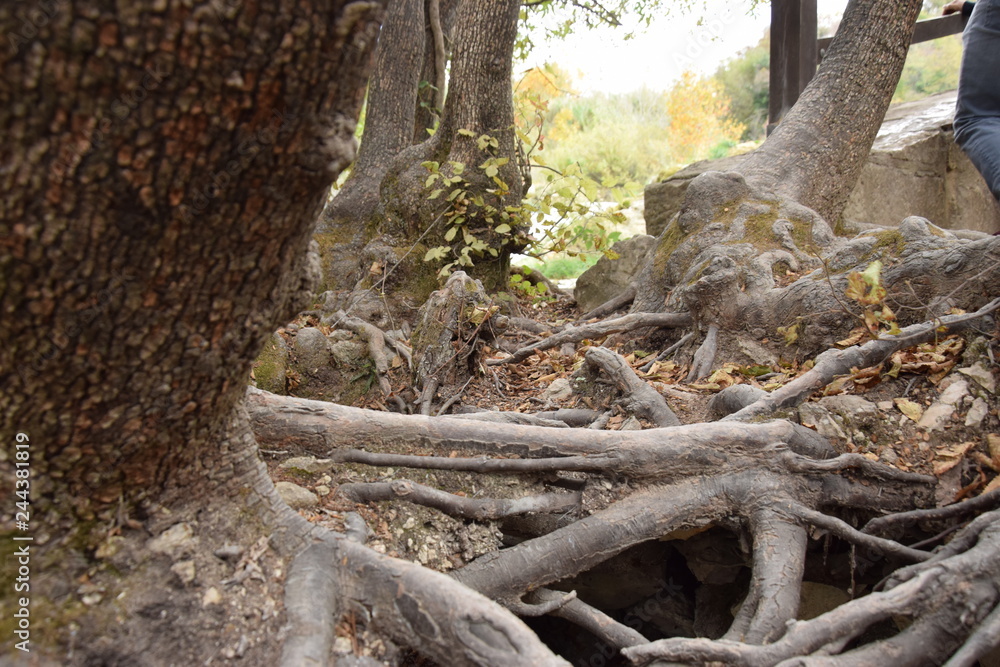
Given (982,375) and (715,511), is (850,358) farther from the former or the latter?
(715,511)

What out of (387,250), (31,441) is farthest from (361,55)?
(387,250)

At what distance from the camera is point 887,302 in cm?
320

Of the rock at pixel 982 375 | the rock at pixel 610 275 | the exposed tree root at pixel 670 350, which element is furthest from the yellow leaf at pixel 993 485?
the rock at pixel 610 275

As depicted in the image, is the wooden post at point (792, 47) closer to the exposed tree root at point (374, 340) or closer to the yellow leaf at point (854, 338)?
the yellow leaf at point (854, 338)

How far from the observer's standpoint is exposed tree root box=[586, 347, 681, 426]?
3045 mm

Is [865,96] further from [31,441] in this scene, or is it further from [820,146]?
[31,441]

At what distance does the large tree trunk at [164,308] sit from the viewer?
1.04 meters

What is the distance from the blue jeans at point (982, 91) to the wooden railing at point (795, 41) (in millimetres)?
4993

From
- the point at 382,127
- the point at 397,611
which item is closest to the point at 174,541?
the point at 397,611

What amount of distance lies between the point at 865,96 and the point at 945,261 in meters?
2.67

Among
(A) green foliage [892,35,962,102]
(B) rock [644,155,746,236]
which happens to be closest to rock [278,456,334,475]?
(B) rock [644,155,746,236]

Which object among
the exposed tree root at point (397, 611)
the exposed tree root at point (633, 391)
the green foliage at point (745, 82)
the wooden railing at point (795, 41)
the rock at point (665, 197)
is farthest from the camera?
the green foliage at point (745, 82)

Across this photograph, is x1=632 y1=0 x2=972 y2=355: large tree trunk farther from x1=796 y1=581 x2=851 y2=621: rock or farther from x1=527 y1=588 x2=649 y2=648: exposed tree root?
x1=527 y1=588 x2=649 y2=648: exposed tree root

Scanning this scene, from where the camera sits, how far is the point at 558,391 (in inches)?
153
